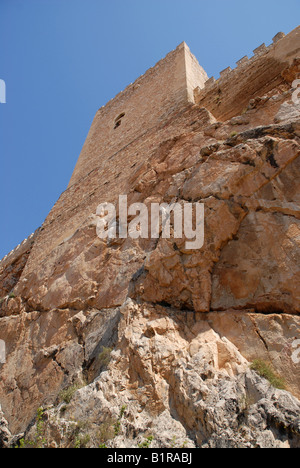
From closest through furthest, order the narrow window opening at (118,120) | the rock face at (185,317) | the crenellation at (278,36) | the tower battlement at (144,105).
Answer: the rock face at (185,317)
the crenellation at (278,36)
the tower battlement at (144,105)
the narrow window opening at (118,120)

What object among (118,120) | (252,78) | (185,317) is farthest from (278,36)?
(185,317)

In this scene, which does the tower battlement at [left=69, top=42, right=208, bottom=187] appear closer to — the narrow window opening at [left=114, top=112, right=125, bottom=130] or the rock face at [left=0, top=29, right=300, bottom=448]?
the narrow window opening at [left=114, top=112, right=125, bottom=130]

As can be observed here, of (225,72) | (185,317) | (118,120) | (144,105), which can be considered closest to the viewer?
(185,317)

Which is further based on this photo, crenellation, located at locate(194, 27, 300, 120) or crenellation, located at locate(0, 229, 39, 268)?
crenellation, located at locate(0, 229, 39, 268)

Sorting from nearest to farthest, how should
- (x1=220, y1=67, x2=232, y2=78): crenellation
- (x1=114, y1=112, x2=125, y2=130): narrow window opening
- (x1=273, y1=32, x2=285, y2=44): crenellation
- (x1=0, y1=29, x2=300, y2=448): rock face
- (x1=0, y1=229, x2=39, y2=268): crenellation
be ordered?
(x1=0, y1=29, x2=300, y2=448): rock face < (x1=273, y1=32, x2=285, y2=44): crenellation < (x1=220, y1=67, x2=232, y2=78): crenellation < (x1=114, y1=112, x2=125, y2=130): narrow window opening < (x1=0, y1=229, x2=39, y2=268): crenellation

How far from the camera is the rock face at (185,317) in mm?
3104

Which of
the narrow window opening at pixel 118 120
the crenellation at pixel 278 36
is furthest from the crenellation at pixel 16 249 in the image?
the crenellation at pixel 278 36

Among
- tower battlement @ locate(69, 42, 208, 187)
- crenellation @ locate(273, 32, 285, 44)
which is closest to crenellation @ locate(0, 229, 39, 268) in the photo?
tower battlement @ locate(69, 42, 208, 187)

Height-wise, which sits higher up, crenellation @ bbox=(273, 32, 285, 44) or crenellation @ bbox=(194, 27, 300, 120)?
crenellation @ bbox=(273, 32, 285, 44)

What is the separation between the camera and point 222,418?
2.89 metres

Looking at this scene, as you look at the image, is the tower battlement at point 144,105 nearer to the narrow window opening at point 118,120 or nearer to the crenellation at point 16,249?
the narrow window opening at point 118,120

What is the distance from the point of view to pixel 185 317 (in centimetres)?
405

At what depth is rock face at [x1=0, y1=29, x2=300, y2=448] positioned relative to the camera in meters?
3.10

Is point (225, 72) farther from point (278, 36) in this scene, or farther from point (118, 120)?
point (118, 120)
